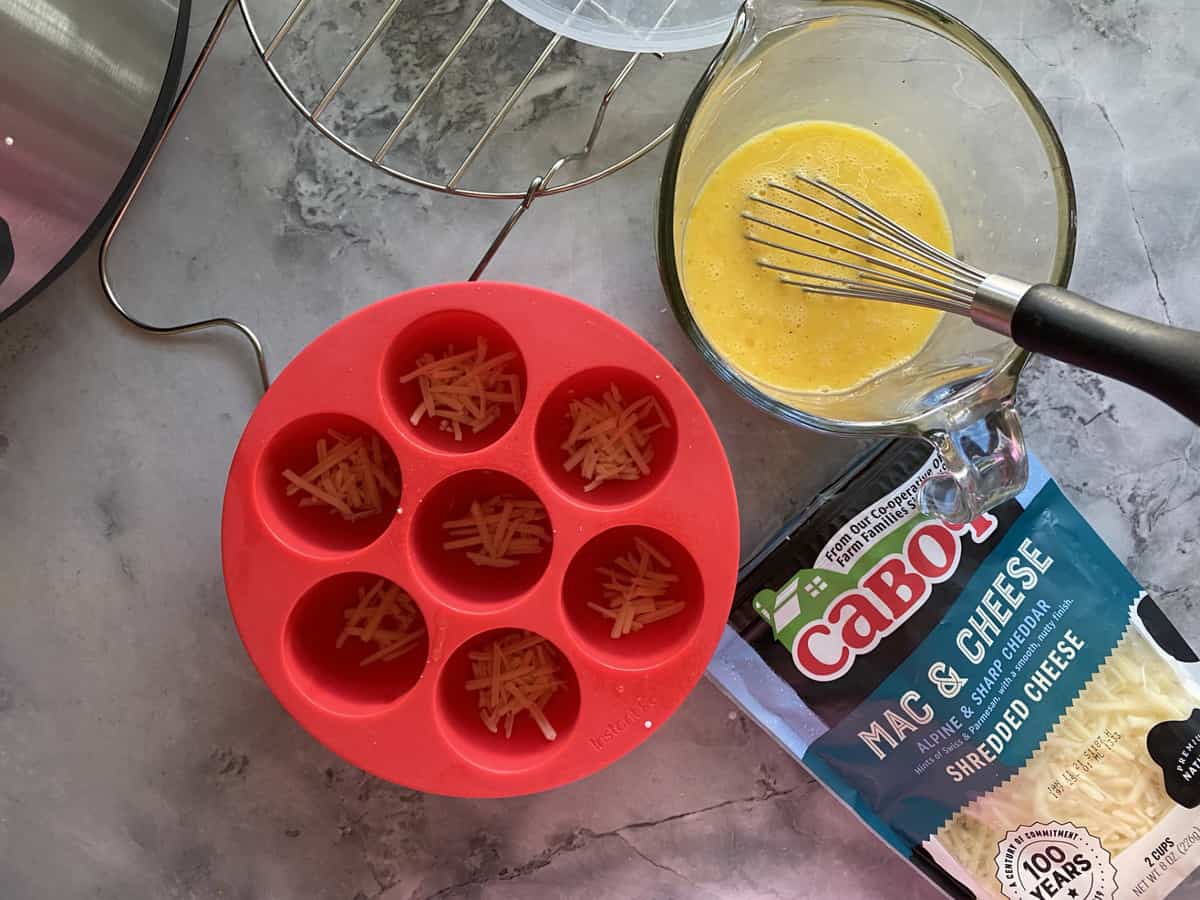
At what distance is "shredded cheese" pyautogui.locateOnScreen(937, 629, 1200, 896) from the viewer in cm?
79

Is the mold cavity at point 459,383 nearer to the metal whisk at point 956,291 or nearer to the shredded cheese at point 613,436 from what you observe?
the shredded cheese at point 613,436

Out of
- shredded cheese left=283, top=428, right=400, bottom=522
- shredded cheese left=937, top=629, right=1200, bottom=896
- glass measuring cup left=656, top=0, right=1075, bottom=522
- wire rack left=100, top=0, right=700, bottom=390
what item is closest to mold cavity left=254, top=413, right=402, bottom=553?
shredded cheese left=283, top=428, right=400, bottom=522

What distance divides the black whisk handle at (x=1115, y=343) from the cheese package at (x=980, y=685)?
27 centimetres

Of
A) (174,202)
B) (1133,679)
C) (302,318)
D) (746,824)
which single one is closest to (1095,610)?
(1133,679)

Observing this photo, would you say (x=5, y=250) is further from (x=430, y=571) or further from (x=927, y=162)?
(x=927, y=162)

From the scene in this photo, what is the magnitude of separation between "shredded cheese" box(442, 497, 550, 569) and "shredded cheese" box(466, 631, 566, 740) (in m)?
0.06

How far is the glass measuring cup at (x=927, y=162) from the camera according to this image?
2.19ft

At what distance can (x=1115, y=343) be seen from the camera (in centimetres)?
53

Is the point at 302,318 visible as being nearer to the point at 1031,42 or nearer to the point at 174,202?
the point at 174,202

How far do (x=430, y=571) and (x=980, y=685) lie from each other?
1.52 feet

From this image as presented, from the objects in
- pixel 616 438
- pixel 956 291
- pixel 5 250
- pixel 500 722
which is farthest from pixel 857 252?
pixel 5 250

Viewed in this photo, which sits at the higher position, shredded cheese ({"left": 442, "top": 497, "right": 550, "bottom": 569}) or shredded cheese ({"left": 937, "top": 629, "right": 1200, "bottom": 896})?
shredded cheese ({"left": 937, "top": 629, "right": 1200, "bottom": 896})

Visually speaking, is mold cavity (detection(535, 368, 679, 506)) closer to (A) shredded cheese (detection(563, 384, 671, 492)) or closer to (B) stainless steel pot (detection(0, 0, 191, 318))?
(A) shredded cheese (detection(563, 384, 671, 492))

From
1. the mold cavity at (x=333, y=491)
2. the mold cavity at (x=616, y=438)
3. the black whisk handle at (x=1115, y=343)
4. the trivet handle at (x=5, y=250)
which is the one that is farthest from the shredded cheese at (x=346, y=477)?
the black whisk handle at (x=1115, y=343)
